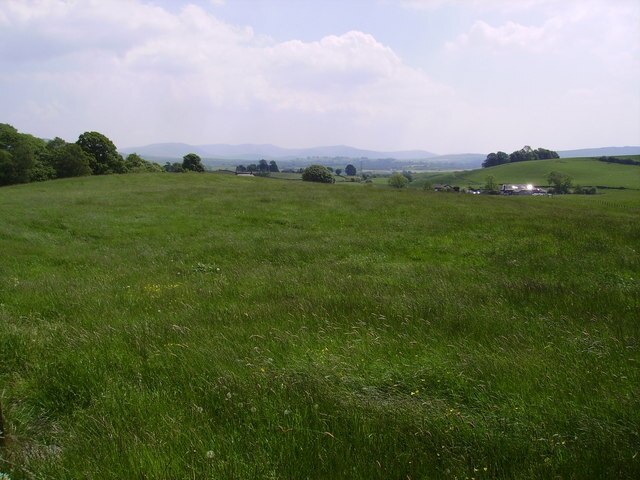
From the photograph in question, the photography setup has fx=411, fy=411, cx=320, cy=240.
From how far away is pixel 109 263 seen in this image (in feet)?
43.4

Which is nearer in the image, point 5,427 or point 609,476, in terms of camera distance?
point 609,476

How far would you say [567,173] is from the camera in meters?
146

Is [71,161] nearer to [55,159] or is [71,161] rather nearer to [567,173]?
[55,159]

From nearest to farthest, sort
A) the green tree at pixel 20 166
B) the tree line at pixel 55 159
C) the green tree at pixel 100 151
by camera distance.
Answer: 1. the green tree at pixel 20 166
2. the tree line at pixel 55 159
3. the green tree at pixel 100 151

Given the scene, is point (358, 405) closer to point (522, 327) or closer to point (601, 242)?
point (522, 327)

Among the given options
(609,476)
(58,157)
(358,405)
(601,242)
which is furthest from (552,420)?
(58,157)

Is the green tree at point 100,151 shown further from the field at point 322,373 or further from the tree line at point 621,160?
the tree line at point 621,160

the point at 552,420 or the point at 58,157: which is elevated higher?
the point at 58,157

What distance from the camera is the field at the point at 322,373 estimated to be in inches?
134

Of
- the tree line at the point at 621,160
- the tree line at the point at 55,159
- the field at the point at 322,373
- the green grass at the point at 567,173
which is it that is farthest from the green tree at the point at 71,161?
the tree line at the point at 621,160

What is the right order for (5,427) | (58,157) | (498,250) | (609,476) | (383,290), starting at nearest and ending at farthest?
(609,476)
(5,427)
(383,290)
(498,250)
(58,157)

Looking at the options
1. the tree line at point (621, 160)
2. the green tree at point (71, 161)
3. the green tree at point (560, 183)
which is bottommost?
the green tree at point (560, 183)

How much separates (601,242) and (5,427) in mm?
17825

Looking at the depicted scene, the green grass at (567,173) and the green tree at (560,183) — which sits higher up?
the green grass at (567,173)
